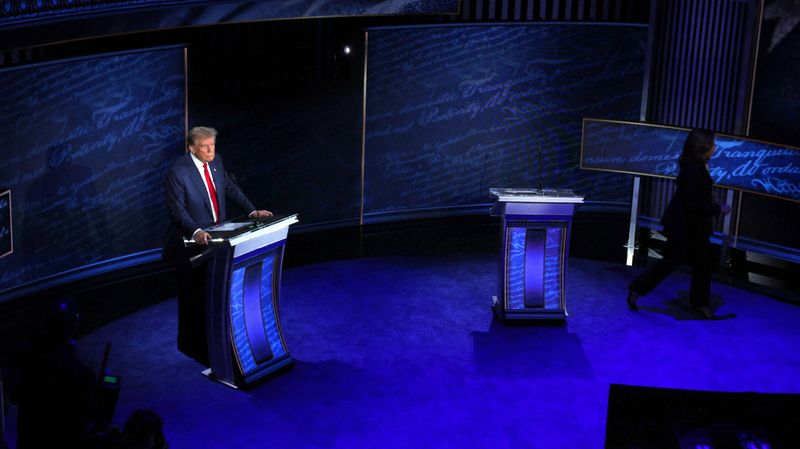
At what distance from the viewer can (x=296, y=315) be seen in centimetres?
701

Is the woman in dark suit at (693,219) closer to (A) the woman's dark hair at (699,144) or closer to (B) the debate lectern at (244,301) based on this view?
(A) the woman's dark hair at (699,144)

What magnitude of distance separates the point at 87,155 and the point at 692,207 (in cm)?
500

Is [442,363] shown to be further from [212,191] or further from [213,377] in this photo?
[212,191]

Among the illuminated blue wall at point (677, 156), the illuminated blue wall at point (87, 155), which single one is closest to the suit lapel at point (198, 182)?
the illuminated blue wall at point (87, 155)

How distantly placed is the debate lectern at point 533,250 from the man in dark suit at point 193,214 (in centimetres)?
191

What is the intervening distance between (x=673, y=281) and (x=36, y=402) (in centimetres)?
612

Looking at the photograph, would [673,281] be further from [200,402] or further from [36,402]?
[36,402]

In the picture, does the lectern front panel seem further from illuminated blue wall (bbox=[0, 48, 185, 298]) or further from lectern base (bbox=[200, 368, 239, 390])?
illuminated blue wall (bbox=[0, 48, 185, 298])

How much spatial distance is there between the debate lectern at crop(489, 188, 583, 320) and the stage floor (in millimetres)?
170

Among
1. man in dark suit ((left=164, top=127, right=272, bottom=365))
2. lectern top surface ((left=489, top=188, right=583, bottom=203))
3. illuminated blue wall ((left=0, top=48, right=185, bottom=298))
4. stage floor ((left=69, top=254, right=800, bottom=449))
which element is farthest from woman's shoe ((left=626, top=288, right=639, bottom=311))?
illuminated blue wall ((left=0, top=48, right=185, bottom=298))

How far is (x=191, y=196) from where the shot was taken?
585cm

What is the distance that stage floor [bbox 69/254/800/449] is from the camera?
16.8 feet

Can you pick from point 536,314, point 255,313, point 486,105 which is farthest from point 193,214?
point 486,105

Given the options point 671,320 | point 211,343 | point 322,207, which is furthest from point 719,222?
point 211,343
